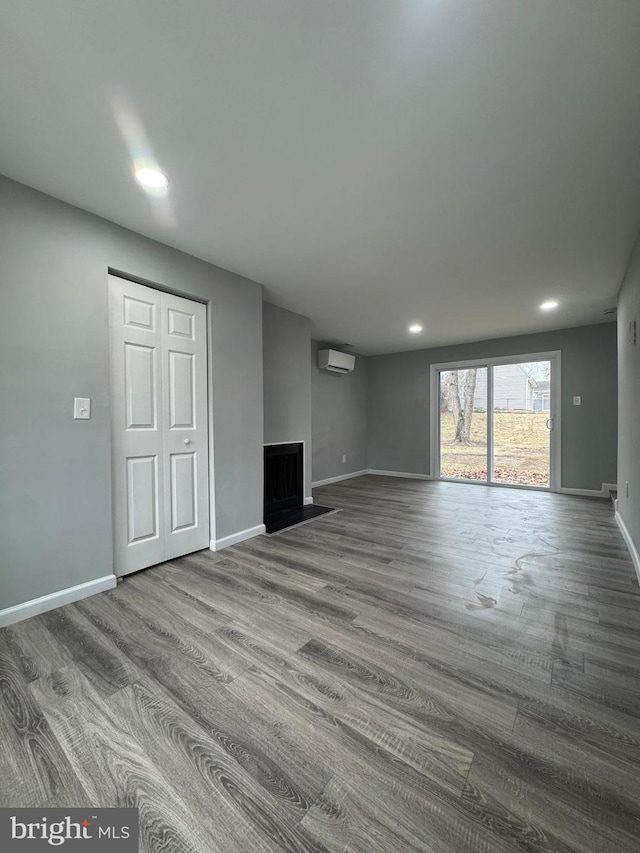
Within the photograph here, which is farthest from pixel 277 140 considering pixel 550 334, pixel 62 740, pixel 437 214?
pixel 550 334

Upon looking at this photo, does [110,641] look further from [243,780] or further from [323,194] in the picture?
[323,194]

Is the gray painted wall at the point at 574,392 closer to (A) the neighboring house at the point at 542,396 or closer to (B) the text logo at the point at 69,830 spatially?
(A) the neighboring house at the point at 542,396

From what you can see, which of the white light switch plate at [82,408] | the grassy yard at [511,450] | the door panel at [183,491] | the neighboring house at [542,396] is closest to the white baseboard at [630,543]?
the grassy yard at [511,450]

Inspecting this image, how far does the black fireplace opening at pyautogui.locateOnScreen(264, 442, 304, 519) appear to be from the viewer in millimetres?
3873

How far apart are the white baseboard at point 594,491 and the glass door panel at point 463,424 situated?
116cm

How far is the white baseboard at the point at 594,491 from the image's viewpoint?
4.72 m

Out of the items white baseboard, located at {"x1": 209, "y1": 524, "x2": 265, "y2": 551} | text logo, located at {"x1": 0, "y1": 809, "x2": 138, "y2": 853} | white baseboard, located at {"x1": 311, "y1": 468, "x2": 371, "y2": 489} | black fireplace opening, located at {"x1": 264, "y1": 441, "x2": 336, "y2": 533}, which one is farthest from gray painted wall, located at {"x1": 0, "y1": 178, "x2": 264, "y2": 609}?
white baseboard, located at {"x1": 311, "y1": 468, "x2": 371, "y2": 489}

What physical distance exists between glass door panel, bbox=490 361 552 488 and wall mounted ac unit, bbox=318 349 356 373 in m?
2.47

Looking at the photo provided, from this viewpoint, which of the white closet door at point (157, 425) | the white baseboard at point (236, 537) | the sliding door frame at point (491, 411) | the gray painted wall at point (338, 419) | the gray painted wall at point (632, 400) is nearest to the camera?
the white closet door at point (157, 425)

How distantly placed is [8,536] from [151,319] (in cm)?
162

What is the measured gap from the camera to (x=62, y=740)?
1158 mm

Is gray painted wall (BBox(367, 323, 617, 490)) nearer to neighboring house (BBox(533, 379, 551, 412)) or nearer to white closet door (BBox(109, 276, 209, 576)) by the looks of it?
neighboring house (BBox(533, 379, 551, 412))

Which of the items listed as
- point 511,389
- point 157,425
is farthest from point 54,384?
point 511,389

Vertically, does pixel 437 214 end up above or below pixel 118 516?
above
